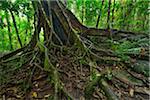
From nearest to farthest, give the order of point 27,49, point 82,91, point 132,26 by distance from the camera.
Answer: point 82,91 → point 27,49 → point 132,26

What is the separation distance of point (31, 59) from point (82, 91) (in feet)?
3.32

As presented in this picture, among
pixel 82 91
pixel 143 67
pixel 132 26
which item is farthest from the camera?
pixel 132 26

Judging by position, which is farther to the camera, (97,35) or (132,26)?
(132,26)

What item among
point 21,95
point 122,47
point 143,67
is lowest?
point 21,95

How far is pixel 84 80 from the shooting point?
300 centimetres

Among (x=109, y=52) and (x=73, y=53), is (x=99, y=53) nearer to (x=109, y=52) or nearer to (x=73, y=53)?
(x=109, y=52)

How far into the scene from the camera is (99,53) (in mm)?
3557

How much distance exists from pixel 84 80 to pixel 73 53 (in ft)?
1.95

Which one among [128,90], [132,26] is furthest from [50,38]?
[132,26]

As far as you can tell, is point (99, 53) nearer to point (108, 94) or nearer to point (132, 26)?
point (108, 94)

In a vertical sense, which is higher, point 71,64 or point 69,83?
point 71,64

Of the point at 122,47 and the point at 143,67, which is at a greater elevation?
the point at 122,47

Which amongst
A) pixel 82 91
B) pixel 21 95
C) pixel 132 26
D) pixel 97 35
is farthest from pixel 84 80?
pixel 132 26

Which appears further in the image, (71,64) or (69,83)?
(71,64)
